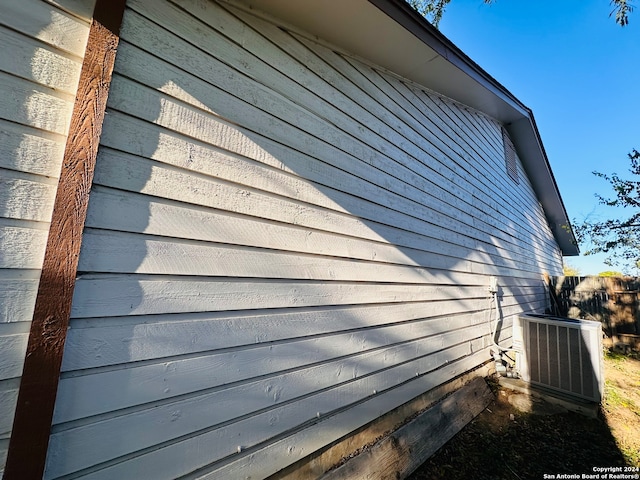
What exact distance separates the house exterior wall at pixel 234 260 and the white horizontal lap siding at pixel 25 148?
0.02 metres

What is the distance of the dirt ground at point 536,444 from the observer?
239 centimetres

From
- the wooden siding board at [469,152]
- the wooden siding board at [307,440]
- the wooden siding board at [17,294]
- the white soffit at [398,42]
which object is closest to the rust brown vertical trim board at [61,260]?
the wooden siding board at [17,294]

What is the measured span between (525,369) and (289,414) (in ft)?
12.3

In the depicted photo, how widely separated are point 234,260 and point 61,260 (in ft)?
2.30

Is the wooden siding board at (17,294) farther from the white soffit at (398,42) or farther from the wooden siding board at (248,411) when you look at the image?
the white soffit at (398,42)

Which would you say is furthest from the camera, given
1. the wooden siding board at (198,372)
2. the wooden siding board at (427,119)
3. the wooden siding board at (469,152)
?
the wooden siding board at (469,152)

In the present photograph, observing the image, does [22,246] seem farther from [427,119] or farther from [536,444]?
[536,444]

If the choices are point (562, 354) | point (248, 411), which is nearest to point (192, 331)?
point (248, 411)

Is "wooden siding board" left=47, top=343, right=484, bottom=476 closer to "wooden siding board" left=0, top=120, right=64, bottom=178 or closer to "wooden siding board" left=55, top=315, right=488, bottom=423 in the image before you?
"wooden siding board" left=55, top=315, right=488, bottom=423

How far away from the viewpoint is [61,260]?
104 centimetres

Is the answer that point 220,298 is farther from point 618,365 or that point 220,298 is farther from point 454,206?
point 618,365

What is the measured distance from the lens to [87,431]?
107 cm

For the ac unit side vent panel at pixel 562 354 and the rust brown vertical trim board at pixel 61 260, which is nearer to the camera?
the rust brown vertical trim board at pixel 61 260

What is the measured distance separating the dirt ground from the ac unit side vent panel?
0.32 metres
